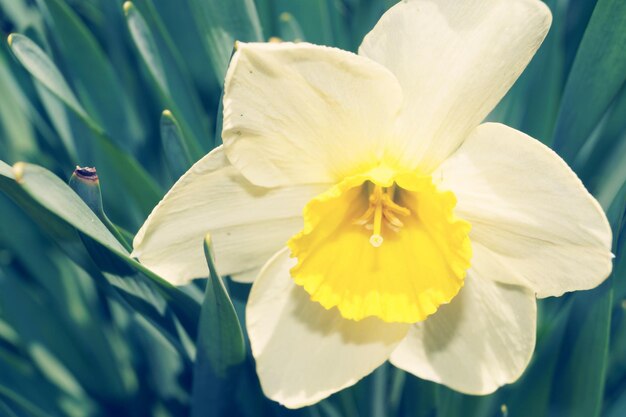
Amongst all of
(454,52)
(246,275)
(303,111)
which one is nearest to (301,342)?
(246,275)

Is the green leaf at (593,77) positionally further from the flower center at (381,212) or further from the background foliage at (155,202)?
the flower center at (381,212)

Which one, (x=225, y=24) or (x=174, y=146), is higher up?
(x=225, y=24)

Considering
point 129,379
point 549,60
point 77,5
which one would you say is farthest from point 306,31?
point 129,379

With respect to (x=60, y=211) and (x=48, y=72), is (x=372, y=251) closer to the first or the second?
(x=60, y=211)

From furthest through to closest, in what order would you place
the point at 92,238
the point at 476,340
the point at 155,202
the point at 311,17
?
1. the point at 311,17
2. the point at 155,202
3. the point at 476,340
4. the point at 92,238

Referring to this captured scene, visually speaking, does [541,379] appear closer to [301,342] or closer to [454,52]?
[301,342]

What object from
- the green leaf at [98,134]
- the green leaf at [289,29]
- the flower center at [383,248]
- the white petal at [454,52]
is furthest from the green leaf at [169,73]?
the white petal at [454,52]
